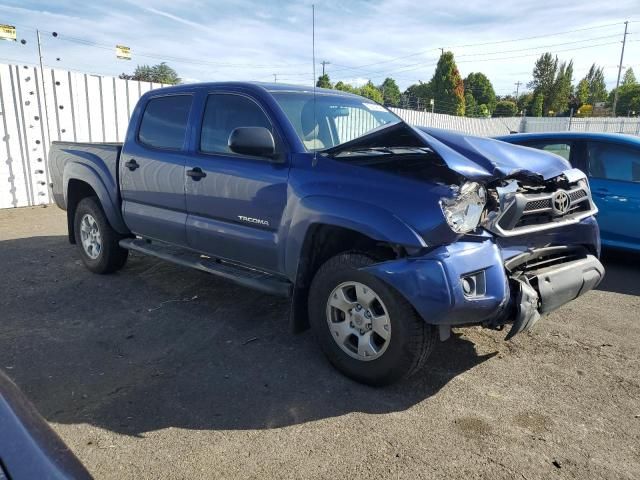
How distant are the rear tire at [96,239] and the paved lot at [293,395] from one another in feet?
2.26

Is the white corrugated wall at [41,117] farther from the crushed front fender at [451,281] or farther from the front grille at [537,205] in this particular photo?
the front grille at [537,205]

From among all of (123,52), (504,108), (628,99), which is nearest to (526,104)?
(504,108)

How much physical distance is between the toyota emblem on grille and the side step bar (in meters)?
1.94

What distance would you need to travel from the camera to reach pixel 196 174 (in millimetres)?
4121

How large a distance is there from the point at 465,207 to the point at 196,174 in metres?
2.29

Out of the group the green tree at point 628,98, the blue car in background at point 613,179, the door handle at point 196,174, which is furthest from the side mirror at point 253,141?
the green tree at point 628,98

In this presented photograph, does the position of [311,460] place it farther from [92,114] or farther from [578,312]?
[92,114]

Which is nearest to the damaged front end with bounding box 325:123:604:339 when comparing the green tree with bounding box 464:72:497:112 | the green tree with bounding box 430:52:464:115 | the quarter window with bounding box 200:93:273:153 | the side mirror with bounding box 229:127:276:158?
the side mirror with bounding box 229:127:276:158

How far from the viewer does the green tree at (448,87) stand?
60.8m

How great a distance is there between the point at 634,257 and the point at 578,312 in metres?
2.48

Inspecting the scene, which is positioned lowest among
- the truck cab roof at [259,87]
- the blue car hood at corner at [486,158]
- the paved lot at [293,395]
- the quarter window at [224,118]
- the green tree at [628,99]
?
the paved lot at [293,395]

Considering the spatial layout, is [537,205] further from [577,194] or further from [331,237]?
[331,237]

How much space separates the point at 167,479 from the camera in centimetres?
237

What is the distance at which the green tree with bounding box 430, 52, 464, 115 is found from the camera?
60.8 metres
